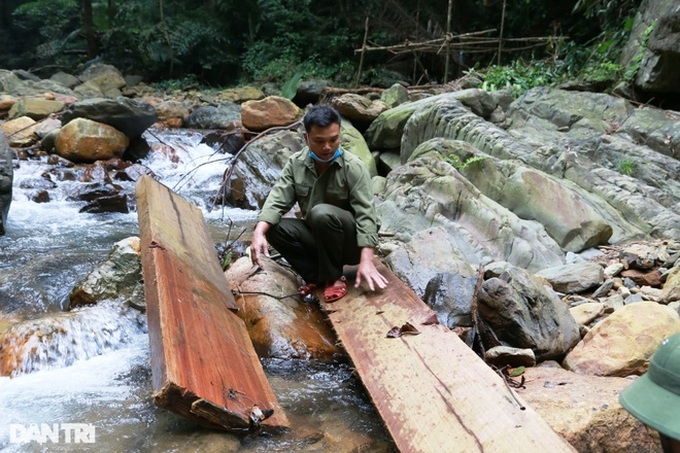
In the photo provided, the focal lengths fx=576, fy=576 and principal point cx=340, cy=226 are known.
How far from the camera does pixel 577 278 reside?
171 inches

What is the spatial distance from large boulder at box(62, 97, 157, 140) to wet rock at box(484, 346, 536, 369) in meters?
8.44

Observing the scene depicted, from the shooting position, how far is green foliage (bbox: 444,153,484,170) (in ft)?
20.6

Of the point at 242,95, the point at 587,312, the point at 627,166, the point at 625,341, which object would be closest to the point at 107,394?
the point at 625,341

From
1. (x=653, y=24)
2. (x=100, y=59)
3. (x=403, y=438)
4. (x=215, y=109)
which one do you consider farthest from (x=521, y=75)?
(x=100, y=59)

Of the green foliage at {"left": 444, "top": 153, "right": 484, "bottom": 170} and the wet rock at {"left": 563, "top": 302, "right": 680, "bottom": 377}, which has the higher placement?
the wet rock at {"left": 563, "top": 302, "right": 680, "bottom": 377}

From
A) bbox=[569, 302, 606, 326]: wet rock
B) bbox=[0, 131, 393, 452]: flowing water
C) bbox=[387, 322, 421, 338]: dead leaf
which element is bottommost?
bbox=[0, 131, 393, 452]: flowing water

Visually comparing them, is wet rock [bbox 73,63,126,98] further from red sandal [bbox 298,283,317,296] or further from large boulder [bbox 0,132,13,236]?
red sandal [bbox 298,283,317,296]

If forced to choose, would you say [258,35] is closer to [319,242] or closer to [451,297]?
[319,242]

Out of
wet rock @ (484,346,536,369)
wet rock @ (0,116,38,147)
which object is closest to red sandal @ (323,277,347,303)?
wet rock @ (484,346,536,369)

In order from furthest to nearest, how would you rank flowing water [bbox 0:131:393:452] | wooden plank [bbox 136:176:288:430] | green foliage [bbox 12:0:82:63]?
green foliage [bbox 12:0:82:63], flowing water [bbox 0:131:393:452], wooden plank [bbox 136:176:288:430]

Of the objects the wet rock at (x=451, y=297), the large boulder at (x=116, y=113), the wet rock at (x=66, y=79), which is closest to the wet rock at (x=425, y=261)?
the wet rock at (x=451, y=297)

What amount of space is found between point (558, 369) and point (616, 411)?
595 millimetres

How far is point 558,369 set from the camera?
3.00 metres

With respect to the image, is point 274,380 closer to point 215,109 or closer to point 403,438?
point 403,438
